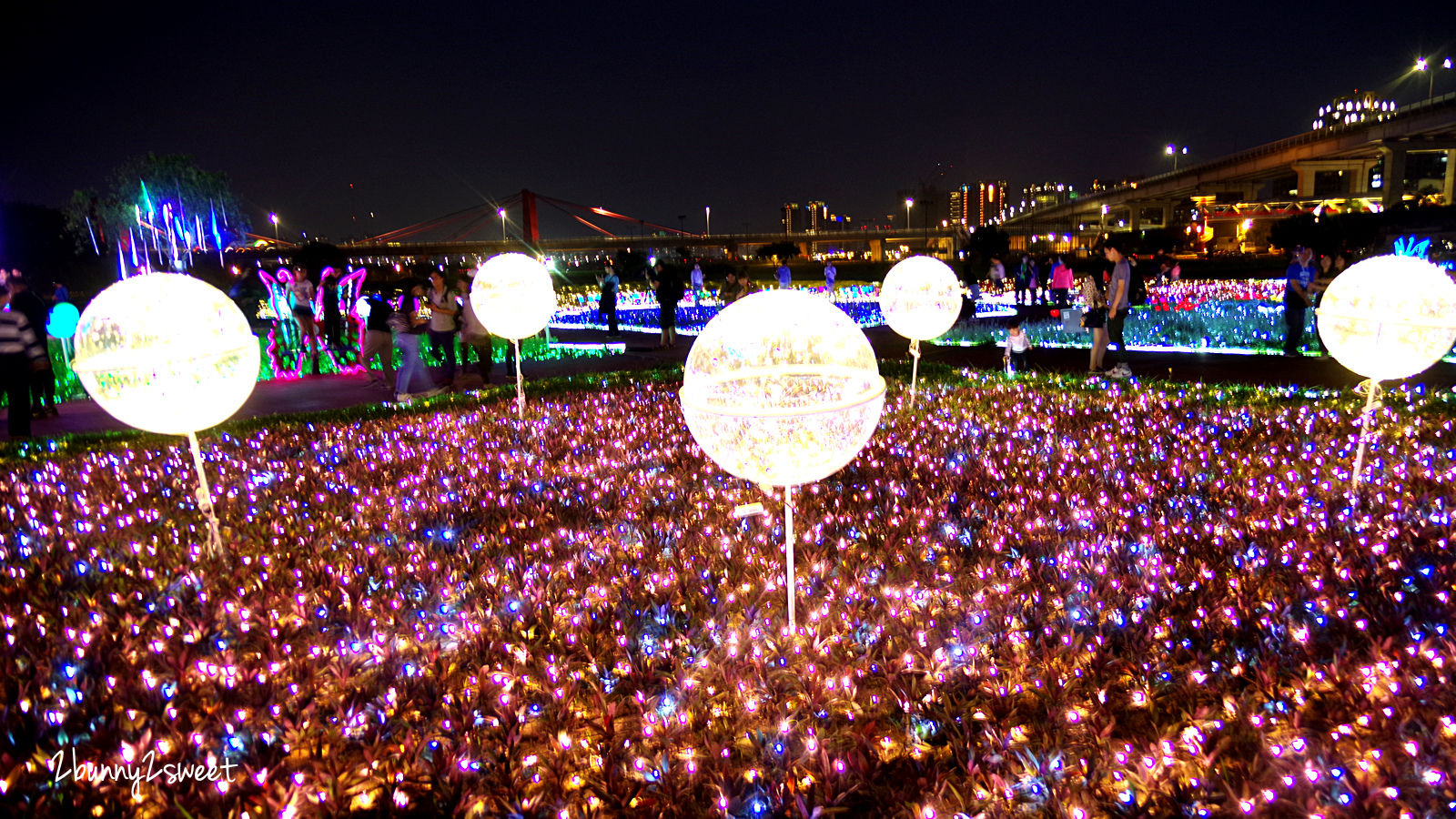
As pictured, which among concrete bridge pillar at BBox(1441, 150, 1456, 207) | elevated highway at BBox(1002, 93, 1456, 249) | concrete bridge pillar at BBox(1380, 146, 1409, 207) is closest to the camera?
elevated highway at BBox(1002, 93, 1456, 249)

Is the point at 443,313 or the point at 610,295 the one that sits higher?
the point at 610,295

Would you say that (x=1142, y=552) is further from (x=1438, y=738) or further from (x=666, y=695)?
(x=666, y=695)

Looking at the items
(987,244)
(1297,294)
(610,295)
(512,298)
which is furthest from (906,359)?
(987,244)

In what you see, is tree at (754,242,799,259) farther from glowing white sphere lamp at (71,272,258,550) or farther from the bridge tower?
glowing white sphere lamp at (71,272,258,550)

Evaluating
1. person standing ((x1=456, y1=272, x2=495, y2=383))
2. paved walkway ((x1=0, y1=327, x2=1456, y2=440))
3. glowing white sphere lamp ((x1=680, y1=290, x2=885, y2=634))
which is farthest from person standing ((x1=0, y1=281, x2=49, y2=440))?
glowing white sphere lamp ((x1=680, y1=290, x2=885, y2=634))

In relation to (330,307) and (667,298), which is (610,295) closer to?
(667,298)

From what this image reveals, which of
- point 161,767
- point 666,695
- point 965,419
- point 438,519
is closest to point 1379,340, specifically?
point 965,419
